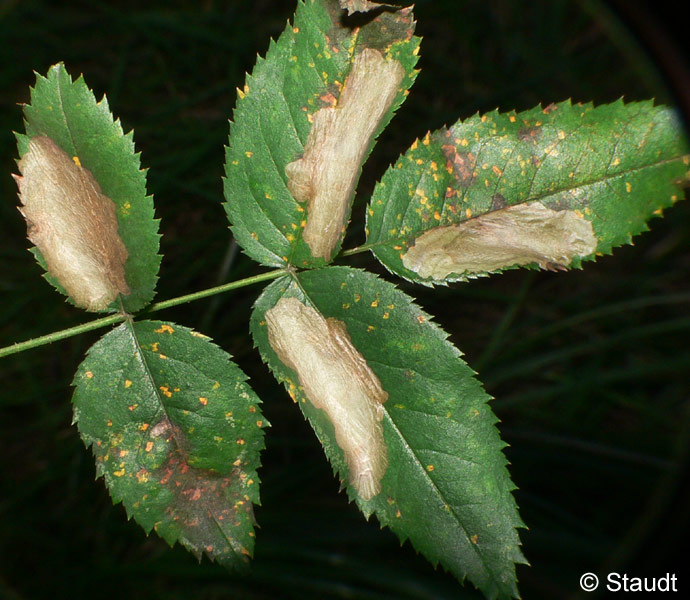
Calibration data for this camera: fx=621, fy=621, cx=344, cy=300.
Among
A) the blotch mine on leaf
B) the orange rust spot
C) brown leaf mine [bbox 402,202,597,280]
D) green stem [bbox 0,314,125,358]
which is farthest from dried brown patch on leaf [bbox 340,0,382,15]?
green stem [bbox 0,314,125,358]

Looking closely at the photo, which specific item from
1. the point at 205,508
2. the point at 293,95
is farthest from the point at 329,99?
the point at 205,508

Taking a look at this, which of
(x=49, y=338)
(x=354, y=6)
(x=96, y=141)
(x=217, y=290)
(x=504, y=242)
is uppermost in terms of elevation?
(x=354, y=6)

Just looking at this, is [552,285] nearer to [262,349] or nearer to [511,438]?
[511,438]

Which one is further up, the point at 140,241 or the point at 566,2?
the point at 566,2

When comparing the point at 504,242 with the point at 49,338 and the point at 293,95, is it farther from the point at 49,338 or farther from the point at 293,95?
the point at 49,338

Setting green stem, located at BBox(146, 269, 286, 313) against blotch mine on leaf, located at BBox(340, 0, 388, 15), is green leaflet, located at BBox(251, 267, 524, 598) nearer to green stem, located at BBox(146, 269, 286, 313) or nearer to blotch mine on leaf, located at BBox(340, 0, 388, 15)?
green stem, located at BBox(146, 269, 286, 313)

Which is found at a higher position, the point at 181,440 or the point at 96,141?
the point at 96,141

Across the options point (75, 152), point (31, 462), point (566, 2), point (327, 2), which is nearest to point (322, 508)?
point (31, 462)

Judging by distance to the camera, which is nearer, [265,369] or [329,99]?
[329,99]
